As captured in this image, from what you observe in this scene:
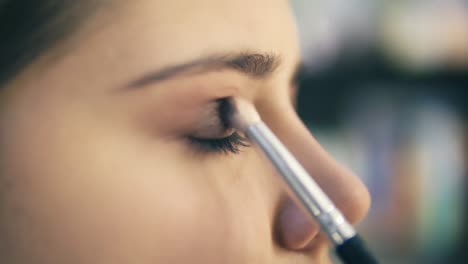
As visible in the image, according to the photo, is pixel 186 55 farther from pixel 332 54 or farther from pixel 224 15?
pixel 332 54

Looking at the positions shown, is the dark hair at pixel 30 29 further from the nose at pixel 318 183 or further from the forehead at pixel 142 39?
the nose at pixel 318 183

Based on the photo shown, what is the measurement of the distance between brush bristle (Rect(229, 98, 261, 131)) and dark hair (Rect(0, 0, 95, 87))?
0.40 feet

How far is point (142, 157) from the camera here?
331 millimetres

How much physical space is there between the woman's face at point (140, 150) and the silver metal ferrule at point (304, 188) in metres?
0.03

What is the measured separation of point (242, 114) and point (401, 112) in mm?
258

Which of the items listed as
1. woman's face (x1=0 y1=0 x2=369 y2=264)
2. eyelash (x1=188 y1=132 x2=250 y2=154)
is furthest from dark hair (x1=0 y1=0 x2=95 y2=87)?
eyelash (x1=188 y1=132 x2=250 y2=154)

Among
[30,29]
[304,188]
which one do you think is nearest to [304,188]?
[304,188]

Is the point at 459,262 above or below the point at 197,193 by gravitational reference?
below

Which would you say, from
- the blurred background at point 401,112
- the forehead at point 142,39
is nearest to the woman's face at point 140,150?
the forehead at point 142,39

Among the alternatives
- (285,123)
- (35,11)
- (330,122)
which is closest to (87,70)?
(35,11)

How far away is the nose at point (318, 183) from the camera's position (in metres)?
0.36

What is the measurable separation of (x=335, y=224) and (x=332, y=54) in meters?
0.25

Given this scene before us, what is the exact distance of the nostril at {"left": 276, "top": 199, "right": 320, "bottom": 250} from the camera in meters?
0.36

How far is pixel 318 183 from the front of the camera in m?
0.36
